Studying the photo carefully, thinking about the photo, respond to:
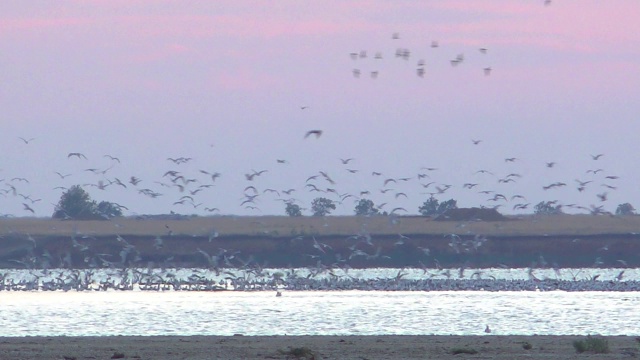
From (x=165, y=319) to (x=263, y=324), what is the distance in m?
3.37

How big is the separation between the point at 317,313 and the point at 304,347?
1646cm

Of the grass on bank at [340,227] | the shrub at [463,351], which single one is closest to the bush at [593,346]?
the shrub at [463,351]

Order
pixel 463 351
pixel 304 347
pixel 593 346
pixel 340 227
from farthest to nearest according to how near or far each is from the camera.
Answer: pixel 340 227 → pixel 304 347 → pixel 593 346 → pixel 463 351

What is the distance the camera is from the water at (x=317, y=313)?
36.7 meters

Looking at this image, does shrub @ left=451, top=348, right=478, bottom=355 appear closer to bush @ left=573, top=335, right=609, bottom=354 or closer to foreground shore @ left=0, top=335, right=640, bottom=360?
foreground shore @ left=0, top=335, right=640, bottom=360

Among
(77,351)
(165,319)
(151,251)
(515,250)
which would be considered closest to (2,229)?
(151,251)

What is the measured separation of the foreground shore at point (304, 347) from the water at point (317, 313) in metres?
3.92

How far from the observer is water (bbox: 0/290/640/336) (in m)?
36.7

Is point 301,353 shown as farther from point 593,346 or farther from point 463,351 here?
point 593,346

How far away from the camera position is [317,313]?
43.3m

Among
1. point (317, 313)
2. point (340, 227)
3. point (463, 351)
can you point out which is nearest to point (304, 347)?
point (463, 351)

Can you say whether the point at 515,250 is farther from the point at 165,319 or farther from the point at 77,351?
the point at 77,351

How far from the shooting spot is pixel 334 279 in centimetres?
6159

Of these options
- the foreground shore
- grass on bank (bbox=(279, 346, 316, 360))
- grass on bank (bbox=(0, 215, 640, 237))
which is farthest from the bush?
grass on bank (bbox=(0, 215, 640, 237))
